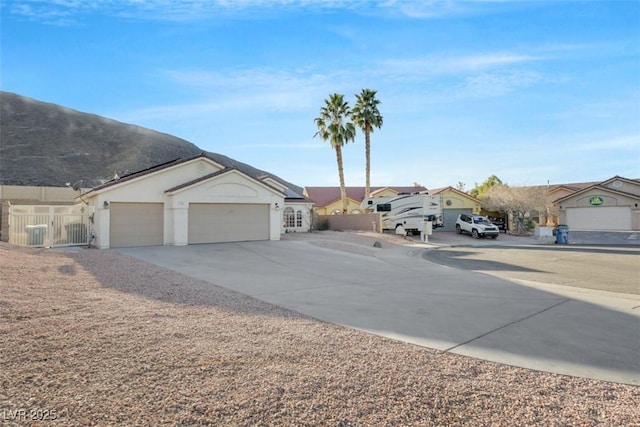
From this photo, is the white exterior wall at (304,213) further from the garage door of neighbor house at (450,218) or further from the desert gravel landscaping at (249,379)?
the desert gravel landscaping at (249,379)

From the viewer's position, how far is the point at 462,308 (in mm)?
8352

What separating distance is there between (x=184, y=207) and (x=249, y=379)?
1798 centimetres

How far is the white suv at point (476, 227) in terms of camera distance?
3431cm

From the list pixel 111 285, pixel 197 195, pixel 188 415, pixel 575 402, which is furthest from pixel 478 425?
pixel 197 195

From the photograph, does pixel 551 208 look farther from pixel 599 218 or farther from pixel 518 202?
pixel 518 202

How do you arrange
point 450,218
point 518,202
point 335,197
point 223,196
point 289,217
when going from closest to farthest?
point 223,196 → point 289,217 → point 518,202 → point 450,218 → point 335,197

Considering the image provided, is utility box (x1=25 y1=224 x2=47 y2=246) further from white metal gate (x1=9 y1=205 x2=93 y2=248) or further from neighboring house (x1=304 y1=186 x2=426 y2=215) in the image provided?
neighboring house (x1=304 y1=186 x2=426 y2=215)

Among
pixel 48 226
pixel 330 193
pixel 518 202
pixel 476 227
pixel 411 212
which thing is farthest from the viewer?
pixel 330 193

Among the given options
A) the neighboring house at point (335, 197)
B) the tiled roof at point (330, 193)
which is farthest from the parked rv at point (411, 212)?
the tiled roof at point (330, 193)

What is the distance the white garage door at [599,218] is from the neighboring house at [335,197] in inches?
782

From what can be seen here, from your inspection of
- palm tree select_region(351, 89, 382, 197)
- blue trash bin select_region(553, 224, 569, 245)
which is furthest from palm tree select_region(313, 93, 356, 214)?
blue trash bin select_region(553, 224, 569, 245)

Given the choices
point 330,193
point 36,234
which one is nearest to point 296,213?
point 36,234

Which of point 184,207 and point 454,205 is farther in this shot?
point 454,205

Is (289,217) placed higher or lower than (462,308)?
higher
